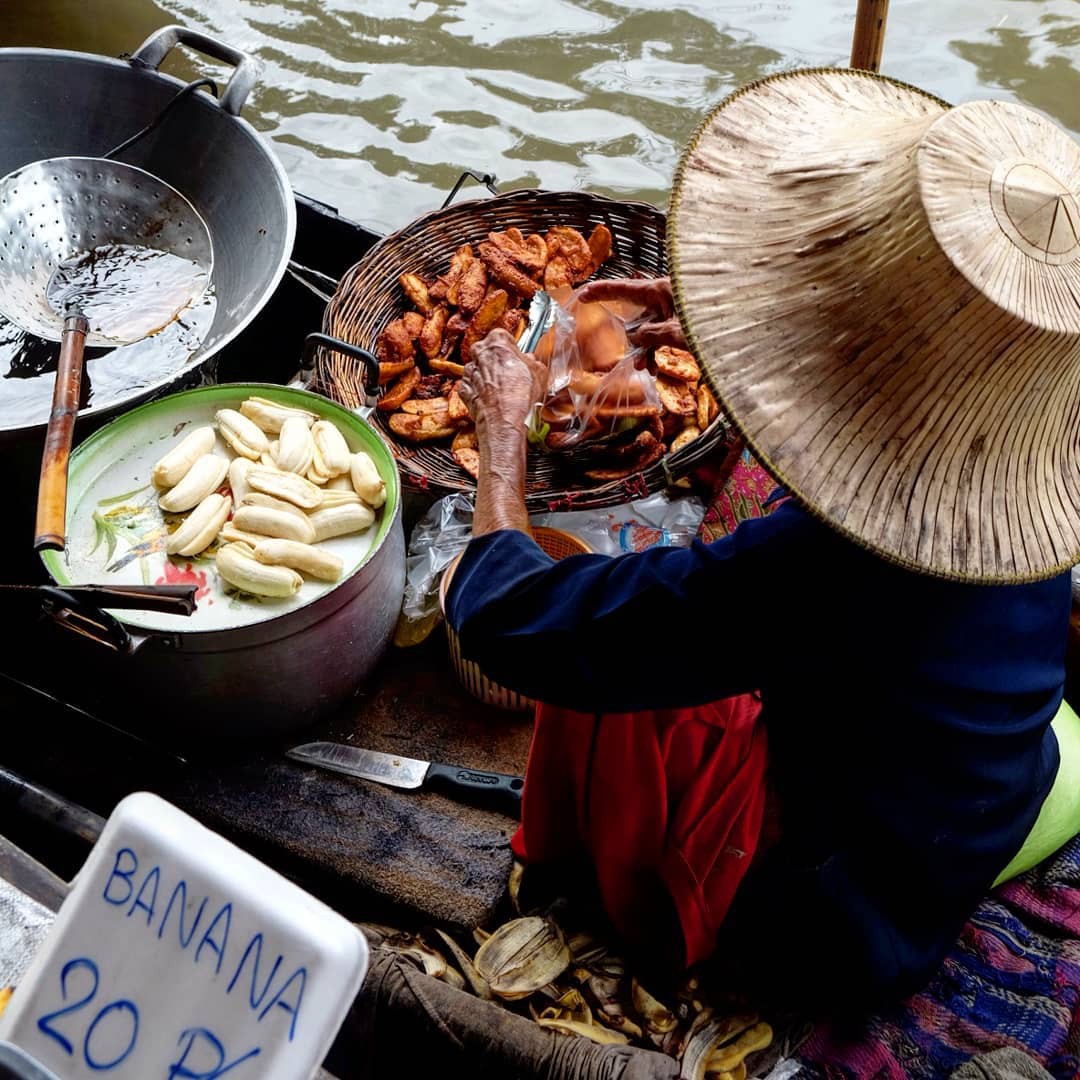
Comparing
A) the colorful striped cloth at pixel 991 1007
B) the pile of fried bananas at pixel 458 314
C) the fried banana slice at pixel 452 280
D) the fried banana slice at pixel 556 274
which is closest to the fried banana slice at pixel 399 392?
the pile of fried bananas at pixel 458 314

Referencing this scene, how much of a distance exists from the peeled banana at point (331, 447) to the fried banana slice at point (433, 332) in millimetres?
535

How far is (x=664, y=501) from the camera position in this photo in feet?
8.22

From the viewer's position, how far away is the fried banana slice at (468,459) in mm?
2424

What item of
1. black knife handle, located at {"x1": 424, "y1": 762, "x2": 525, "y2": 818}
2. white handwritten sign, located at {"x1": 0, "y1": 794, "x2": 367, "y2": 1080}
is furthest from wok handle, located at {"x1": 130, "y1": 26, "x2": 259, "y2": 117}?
white handwritten sign, located at {"x1": 0, "y1": 794, "x2": 367, "y2": 1080}

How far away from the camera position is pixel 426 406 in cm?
257

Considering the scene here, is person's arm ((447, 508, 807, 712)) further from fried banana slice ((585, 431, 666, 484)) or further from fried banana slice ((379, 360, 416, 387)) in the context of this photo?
fried banana slice ((379, 360, 416, 387))

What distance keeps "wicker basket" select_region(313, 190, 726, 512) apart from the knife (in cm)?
65

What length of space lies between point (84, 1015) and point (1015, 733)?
3.81 ft

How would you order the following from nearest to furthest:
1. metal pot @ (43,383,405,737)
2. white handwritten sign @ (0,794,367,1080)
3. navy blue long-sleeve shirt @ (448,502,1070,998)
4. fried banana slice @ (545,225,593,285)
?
white handwritten sign @ (0,794,367,1080), navy blue long-sleeve shirt @ (448,502,1070,998), metal pot @ (43,383,405,737), fried banana slice @ (545,225,593,285)

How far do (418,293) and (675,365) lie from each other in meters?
0.79

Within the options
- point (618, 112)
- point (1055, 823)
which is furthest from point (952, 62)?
point (1055, 823)

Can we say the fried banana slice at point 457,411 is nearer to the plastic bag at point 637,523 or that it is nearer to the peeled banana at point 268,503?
the plastic bag at point 637,523

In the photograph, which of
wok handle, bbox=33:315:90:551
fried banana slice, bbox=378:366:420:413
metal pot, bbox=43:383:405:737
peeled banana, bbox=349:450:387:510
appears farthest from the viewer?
fried banana slice, bbox=378:366:420:413

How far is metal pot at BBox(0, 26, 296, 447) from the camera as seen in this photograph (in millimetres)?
2479
